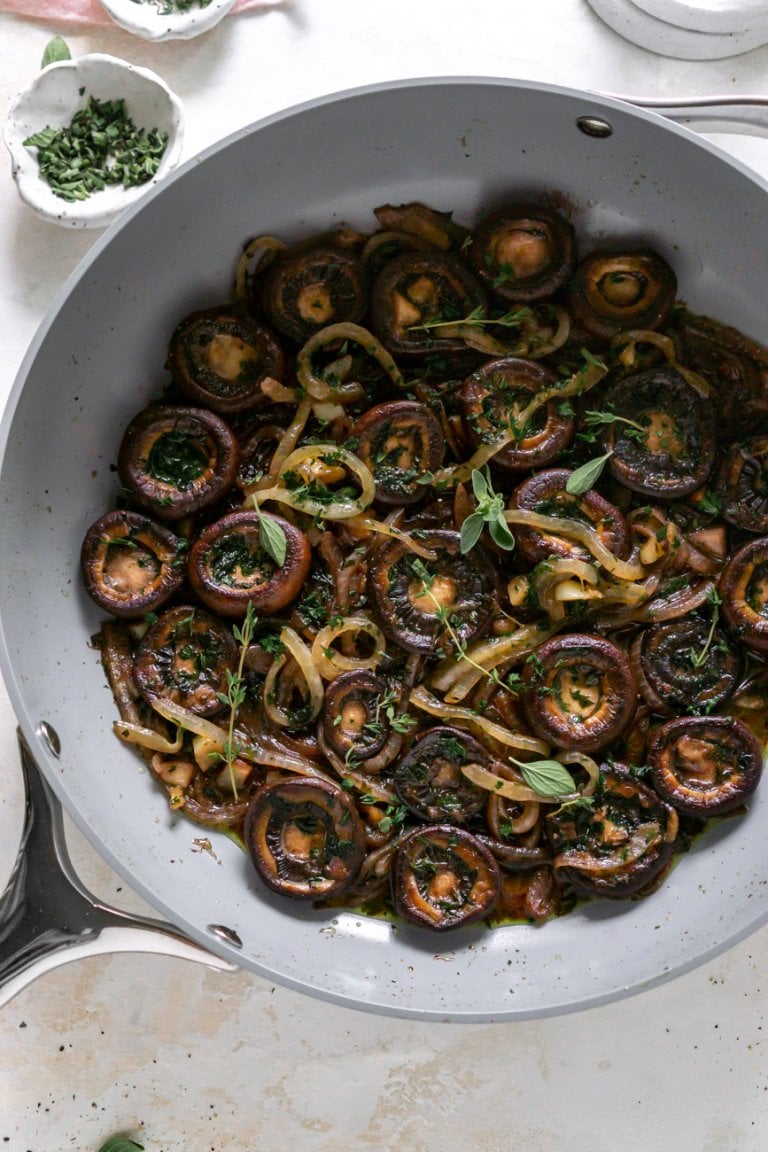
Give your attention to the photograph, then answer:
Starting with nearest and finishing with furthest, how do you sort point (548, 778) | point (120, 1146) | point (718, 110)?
point (718, 110) < point (548, 778) < point (120, 1146)

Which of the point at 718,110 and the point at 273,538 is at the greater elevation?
the point at 718,110

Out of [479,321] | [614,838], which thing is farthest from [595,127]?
[614,838]

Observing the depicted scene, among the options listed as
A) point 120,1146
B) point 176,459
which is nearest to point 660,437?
point 176,459

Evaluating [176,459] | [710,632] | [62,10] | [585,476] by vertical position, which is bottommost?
[710,632]

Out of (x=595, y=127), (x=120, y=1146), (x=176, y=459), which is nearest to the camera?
(x=595, y=127)

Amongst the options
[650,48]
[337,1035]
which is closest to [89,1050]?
[337,1035]

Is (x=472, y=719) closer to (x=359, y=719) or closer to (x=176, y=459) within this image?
(x=359, y=719)

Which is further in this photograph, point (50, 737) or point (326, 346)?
point (326, 346)
